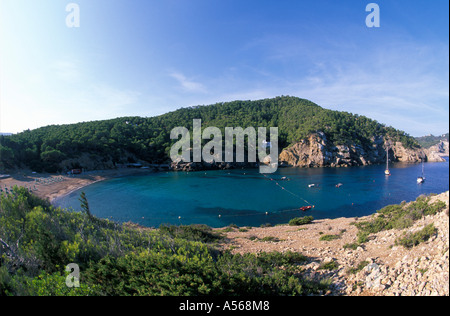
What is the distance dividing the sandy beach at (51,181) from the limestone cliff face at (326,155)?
185ft

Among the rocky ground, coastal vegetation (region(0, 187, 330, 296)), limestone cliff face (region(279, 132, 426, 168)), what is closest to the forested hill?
limestone cliff face (region(279, 132, 426, 168))

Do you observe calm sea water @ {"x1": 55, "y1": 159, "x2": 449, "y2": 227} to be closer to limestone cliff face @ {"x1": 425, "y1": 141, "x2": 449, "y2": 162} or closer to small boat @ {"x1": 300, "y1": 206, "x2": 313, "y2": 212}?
small boat @ {"x1": 300, "y1": 206, "x2": 313, "y2": 212}

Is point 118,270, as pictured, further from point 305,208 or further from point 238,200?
point 238,200

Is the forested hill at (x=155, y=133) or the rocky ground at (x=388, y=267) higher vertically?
the forested hill at (x=155, y=133)

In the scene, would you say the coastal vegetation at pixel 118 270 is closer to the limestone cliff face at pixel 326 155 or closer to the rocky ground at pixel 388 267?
the rocky ground at pixel 388 267

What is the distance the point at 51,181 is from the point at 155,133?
45189 millimetres

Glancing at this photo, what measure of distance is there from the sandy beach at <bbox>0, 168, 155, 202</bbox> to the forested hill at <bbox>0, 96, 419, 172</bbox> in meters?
4.73

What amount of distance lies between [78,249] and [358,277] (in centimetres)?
762

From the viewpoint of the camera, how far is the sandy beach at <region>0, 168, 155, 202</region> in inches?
1407

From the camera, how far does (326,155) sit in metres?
74.1

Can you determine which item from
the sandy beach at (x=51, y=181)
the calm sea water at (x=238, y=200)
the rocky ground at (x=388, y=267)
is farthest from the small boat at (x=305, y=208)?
the sandy beach at (x=51, y=181)

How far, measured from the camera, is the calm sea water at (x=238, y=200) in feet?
83.4

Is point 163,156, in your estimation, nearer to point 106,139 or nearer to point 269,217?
point 106,139
